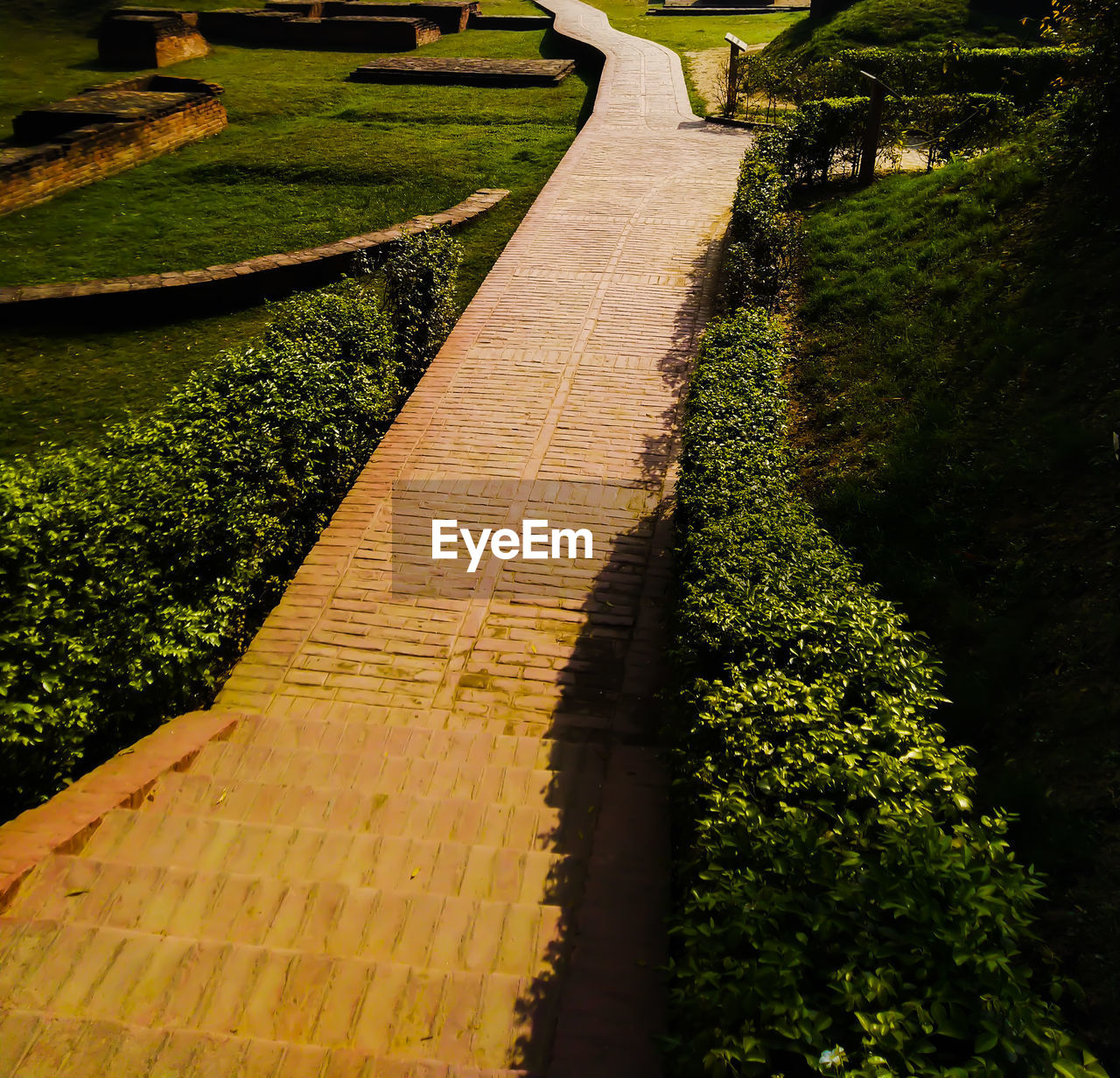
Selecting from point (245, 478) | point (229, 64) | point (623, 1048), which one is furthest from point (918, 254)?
point (229, 64)

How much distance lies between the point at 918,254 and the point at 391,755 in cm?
691

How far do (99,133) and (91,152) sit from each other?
42 centimetres

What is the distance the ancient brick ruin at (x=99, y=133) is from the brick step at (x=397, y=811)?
39.2 feet

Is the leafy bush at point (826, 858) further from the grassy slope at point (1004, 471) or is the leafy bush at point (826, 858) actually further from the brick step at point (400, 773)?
the brick step at point (400, 773)

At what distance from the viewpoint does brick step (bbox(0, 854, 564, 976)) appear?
350cm

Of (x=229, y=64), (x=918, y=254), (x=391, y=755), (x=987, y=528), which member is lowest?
(x=391, y=755)

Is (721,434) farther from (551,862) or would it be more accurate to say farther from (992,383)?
(551,862)

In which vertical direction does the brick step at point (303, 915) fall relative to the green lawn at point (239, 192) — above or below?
below

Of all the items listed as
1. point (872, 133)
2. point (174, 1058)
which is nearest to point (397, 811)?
point (174, 1058)

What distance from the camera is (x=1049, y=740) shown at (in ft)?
13.3

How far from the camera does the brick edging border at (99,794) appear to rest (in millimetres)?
3863

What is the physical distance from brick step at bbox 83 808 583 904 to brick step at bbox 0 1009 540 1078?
0.80 meters

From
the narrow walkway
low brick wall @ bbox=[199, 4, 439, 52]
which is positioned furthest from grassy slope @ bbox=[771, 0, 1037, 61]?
the narrow walkway

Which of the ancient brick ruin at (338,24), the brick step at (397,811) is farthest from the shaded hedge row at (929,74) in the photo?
the brick step at (397,811)
